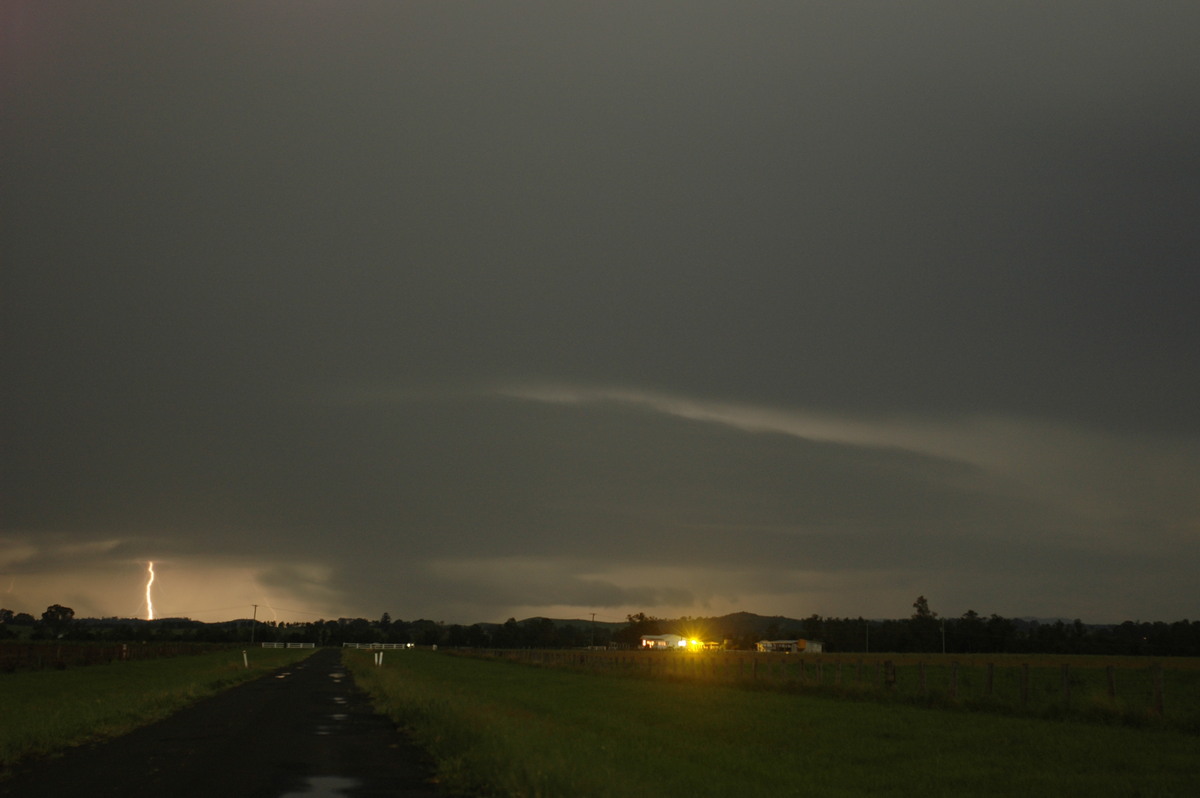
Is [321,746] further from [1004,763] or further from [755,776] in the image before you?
[1004,763]

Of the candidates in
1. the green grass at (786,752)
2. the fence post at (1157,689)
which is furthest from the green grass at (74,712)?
the fence post at (1157,689)

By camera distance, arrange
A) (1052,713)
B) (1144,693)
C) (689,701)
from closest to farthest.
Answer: (1052,713) → (689,701) → (1144,693)

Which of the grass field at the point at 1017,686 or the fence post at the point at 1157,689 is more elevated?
the fence post at the point at 1157,689

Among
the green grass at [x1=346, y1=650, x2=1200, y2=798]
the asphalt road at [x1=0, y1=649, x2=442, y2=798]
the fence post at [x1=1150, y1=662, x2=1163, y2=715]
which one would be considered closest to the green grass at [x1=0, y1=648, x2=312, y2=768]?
the asphalt road at [x1=0, y1=649, x2=442, y2=798]

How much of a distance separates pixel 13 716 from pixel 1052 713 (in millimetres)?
30255

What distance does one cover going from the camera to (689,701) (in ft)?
130

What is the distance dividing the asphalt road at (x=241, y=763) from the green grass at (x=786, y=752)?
1.02m

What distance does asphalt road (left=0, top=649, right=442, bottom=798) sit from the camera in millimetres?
15492

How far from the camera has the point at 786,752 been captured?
2297 cm

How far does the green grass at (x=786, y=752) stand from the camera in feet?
53.8

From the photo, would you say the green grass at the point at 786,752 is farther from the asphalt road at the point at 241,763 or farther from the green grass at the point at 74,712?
the green grass at the point at 74,712

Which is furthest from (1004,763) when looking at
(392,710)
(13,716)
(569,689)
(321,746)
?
(569,689)

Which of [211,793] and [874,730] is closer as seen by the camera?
[211,793]

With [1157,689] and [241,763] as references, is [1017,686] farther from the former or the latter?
[241,763]
